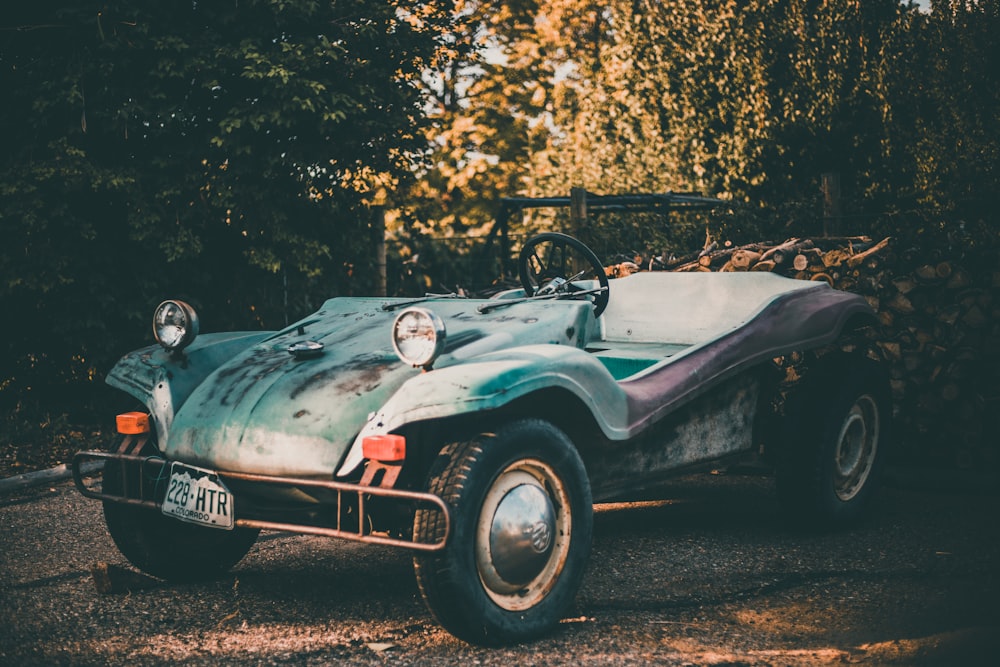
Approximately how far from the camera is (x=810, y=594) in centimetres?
391

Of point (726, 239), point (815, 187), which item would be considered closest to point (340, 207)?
point (726, 239)

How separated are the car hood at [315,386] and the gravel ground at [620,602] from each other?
60 centimetres

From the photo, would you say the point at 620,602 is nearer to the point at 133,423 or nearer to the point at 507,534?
the point at 507,534

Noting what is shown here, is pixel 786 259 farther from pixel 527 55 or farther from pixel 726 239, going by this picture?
pixel 527 55

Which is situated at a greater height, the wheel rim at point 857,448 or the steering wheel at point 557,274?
the steering wheel at point 557,274

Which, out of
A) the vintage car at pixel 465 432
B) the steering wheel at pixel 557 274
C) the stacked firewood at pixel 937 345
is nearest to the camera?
the vintage car at pixel 465 432

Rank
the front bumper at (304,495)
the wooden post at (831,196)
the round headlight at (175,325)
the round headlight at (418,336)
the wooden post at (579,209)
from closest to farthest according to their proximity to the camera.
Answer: the front bumper at (304,495) → the round headlight at (418,336) → the round headlight at (175,325) → the wooden post at (831,196) → the wooden post at (579,209)

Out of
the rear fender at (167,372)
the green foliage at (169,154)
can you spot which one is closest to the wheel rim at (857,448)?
the rear fender at (167,372)

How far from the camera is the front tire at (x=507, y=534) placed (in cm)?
316

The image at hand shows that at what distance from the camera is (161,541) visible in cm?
409

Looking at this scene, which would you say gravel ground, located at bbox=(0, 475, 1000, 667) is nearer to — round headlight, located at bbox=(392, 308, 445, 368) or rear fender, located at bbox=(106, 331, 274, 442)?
rear fender, located at bbox=(106, 331, 274, 442)

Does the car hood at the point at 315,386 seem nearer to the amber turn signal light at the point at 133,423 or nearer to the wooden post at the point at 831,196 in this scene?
the amber turn signal light at the point at 133,423

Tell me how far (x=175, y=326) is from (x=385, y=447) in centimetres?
150

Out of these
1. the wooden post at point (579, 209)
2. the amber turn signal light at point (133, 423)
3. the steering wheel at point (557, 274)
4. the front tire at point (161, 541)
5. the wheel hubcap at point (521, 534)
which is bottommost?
the front tire at point (161, 541)
